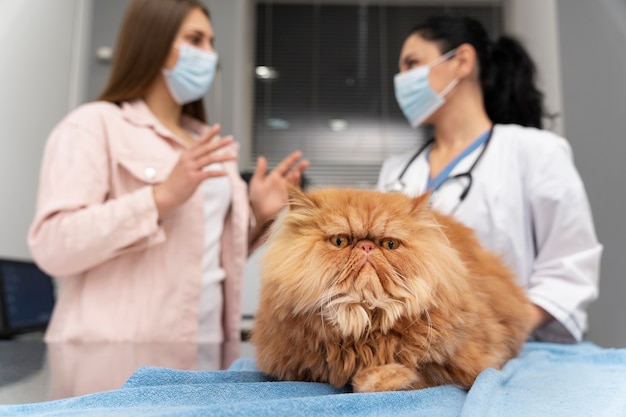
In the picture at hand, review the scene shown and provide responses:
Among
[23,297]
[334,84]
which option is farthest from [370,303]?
[334,84]

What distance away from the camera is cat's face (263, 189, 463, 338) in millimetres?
770

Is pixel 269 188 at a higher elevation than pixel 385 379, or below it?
higher

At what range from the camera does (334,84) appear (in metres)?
4.16

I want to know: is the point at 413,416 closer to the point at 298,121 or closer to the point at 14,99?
the point at 14,99

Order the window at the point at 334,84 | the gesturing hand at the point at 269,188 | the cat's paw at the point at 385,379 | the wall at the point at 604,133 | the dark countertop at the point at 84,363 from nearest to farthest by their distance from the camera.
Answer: the cat's paw at the point at 385,379 < the dark countertop at the point at 84,363 < the gesturing hand at the point at 269,188 < the wall at the point at 604,133 < the window at the point at 334,84

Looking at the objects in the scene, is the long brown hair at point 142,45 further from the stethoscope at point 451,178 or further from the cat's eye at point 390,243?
the cat's eye at point 390,243

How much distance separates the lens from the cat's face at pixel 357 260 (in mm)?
770

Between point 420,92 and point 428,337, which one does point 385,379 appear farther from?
point 420,92

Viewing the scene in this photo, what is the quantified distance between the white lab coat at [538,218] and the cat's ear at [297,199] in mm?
581

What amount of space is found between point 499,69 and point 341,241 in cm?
127

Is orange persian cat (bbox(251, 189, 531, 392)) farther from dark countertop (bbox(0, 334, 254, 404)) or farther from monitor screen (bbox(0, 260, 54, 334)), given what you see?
monitor screen (bbox(0, 260, 54, 334))

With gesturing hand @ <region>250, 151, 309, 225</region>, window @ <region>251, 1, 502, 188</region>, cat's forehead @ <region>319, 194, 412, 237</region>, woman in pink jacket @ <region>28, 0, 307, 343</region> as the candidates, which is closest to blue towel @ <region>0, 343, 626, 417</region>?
cat's forehead @ <region>319, 194, 412, 237</region>

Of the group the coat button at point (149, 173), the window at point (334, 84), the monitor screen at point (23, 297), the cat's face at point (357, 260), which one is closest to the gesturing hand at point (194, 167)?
the coat button at point (149, 173)

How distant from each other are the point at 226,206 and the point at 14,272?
3.83ft
